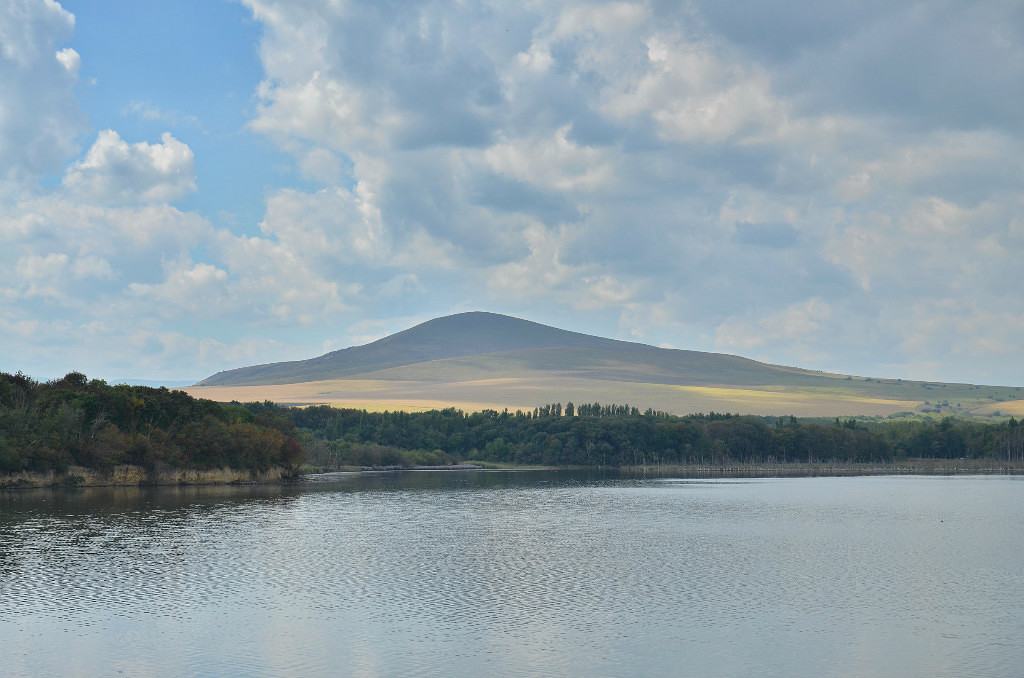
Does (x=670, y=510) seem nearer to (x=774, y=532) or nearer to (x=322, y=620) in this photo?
(x=774, y=532)

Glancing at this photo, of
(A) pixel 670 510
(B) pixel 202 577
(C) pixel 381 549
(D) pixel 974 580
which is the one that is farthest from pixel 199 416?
(D) pixel 974 580

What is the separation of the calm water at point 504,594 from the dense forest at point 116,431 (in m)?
30.4

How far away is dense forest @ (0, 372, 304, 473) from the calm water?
30.4 metres

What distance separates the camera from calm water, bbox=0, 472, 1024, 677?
3691cm

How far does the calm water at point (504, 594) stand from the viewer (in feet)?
121

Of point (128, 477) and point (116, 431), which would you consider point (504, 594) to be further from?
point (128, 477)

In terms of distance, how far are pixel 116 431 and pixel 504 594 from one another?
10299 centimetres

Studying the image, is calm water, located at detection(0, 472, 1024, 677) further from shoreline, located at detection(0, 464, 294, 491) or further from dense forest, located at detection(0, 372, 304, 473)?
dense forest, located at detection(0, 372, 304, 473)

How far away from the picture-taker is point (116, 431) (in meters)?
137

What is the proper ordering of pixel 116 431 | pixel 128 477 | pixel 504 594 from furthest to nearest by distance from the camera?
pixel 128 477
pixel 116 431
pixel 504 594

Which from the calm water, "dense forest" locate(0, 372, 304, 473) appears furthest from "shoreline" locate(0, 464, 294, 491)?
the calm water

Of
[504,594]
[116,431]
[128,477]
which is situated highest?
[116,431]

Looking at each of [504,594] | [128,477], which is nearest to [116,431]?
[128,477]

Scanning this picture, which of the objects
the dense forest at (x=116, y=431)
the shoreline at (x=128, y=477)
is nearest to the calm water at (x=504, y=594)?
the shoreline at (x=128, y=477)
